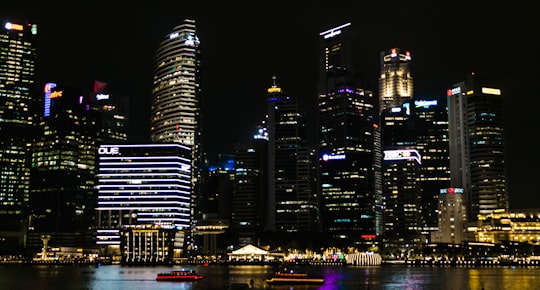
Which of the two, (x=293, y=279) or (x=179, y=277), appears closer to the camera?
(x=293, y=279)

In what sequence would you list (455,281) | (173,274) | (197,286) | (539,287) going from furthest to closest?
(173,274), (455,281), (197,286), (539,287)

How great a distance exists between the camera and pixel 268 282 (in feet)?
452

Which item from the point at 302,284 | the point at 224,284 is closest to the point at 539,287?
the point at 302,284

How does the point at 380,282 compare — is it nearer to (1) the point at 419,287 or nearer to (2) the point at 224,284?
(1) the point at 419,287

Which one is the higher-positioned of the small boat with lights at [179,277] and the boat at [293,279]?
the boat at [293,279]

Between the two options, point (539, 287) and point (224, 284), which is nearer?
point (539, 287)

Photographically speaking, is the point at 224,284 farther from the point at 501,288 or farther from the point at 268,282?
the point at 501,288

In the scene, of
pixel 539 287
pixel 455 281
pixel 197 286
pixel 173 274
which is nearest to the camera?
pixel 539 287

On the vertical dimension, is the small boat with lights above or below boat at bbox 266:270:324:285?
below

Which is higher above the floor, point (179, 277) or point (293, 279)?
point (293, 279)

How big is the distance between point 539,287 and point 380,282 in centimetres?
3437

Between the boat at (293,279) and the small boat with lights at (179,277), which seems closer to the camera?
the boat at (293,279)

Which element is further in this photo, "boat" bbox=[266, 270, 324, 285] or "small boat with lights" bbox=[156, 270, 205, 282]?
"small boat with lights" bbox=[156, 270, 205, 282]

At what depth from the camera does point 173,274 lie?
160 m
